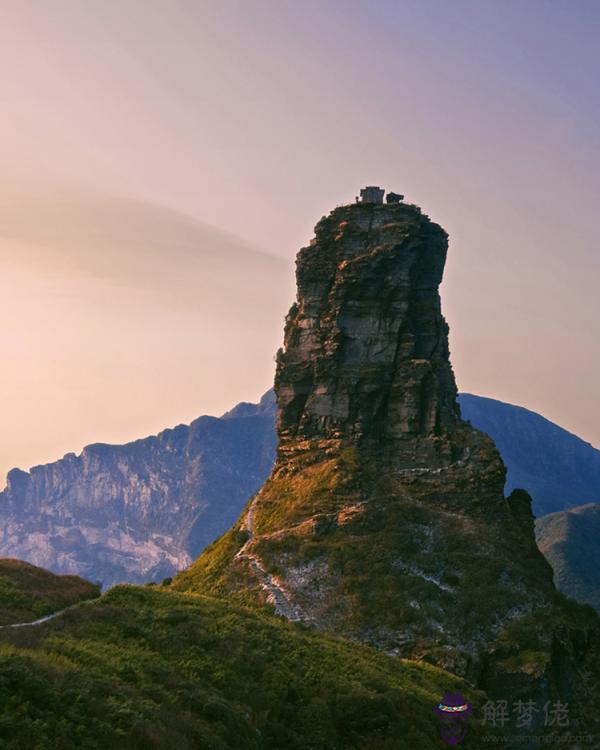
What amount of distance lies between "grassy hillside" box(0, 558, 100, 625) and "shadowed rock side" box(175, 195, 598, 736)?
Result: 24.9m

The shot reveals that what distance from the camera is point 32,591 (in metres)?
45.1

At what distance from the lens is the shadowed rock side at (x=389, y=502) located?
67.2 m

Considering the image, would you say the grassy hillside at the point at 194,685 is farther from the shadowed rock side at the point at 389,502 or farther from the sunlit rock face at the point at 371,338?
the sunlit rock face at the point at 371,338

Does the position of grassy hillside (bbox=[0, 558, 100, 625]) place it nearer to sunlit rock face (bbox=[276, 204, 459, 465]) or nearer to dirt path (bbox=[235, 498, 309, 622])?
dirt path (bbox=[235, 498, 309, 622])

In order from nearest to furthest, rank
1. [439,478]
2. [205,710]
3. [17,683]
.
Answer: [17,683] < [205,710] < [439,478]

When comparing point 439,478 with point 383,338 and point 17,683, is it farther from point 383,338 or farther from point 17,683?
point 17,683

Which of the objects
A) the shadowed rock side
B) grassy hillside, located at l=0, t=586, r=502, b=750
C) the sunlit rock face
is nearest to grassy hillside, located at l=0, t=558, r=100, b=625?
grassy hillside, located at l=0, t=586, r=502, b=750

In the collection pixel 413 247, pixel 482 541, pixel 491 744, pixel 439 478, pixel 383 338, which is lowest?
pixel 491 744

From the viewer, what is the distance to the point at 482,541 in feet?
243

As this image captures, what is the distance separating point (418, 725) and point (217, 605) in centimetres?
1633

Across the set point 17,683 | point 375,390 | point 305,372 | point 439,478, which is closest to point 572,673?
point 439,478

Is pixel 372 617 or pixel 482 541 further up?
pixel 482 541

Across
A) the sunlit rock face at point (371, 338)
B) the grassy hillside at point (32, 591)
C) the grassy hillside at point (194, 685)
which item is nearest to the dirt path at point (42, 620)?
the grassy hillside at point (32, 591)

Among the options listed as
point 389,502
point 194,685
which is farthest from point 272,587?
point 194,685
